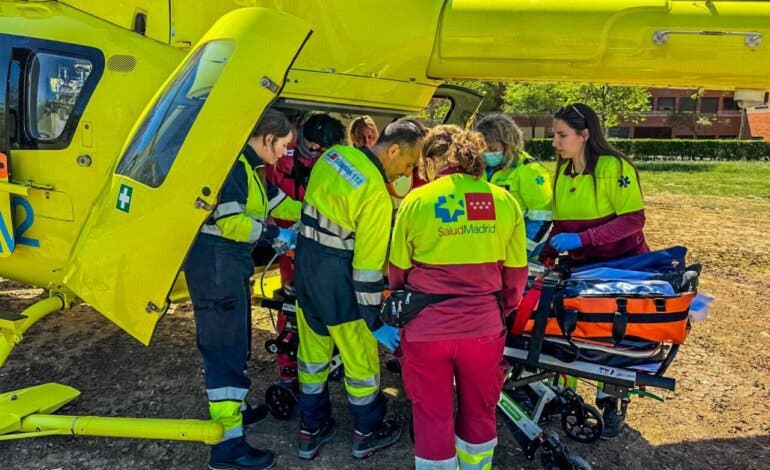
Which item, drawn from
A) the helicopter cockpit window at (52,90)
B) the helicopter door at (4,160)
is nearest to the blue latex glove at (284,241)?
the helicopter cockpit window at (52,90)

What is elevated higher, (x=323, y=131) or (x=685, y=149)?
(x=323, y=131)

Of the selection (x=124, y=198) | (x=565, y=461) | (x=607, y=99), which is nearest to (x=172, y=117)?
(x=124, y=198)

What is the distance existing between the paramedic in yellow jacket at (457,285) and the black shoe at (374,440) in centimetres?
82

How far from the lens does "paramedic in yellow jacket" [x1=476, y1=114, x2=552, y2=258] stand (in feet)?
13.5

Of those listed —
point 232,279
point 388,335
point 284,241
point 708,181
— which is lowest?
point 708,181

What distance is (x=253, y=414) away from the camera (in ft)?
13.1

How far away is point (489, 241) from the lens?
2637 mm

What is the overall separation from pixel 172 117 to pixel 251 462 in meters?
1.92

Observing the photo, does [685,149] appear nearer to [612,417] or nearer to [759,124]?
[759,124]

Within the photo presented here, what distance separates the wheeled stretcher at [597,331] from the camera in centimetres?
303

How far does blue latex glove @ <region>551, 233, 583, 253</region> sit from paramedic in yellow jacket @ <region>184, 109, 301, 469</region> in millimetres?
1635

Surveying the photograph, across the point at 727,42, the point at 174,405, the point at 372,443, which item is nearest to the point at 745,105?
the point at 727,42

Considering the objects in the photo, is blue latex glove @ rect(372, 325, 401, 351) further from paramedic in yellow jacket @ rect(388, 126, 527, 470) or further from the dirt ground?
the dirt ground

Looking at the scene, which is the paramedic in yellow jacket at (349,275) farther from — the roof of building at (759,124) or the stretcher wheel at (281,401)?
the roof of building at (759,124)
